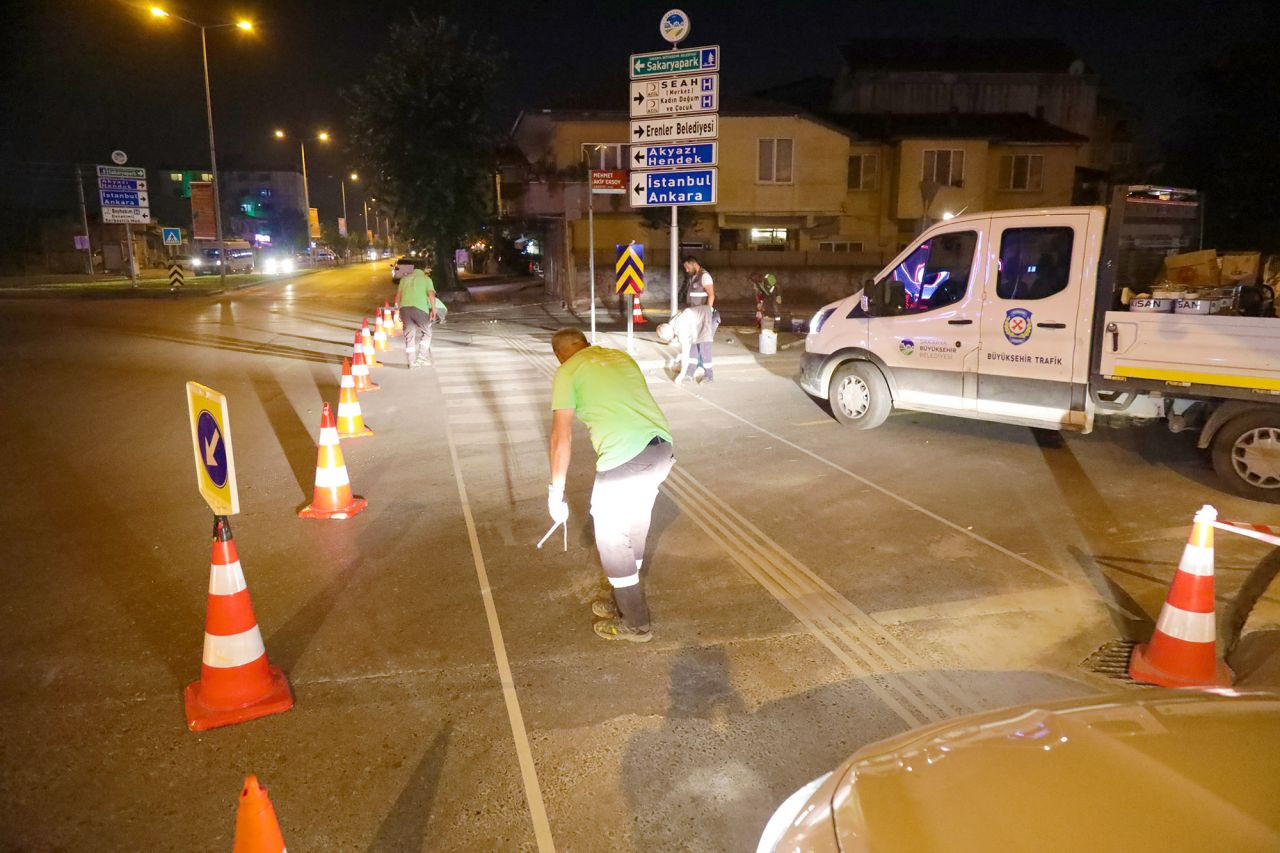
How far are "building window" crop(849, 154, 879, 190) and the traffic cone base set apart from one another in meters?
35.2

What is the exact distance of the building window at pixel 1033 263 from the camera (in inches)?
305

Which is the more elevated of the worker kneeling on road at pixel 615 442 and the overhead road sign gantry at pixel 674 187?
the overhead road sign gantry at pixel 674 187

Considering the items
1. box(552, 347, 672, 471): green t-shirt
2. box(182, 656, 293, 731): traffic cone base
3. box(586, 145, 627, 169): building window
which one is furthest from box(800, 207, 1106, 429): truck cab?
box(586, 145, 627, 169): building window

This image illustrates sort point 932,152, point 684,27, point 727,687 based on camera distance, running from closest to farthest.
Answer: point 727,687 < point 684,27 < point 932,152

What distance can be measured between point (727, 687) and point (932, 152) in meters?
34.7

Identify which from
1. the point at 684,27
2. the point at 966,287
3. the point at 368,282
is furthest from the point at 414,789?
the point at 368,282

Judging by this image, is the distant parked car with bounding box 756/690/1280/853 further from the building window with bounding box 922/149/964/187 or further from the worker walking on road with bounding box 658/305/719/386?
the building window with bounding box 922/149/964/187

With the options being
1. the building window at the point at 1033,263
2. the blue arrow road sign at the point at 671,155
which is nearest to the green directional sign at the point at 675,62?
the blue arrow road sign at the point at 671,155

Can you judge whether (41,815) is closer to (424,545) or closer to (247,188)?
(424,545)

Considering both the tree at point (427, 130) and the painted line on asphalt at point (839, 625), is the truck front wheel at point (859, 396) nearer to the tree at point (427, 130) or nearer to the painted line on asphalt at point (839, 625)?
the painted line on asphalt at point (839, 625)

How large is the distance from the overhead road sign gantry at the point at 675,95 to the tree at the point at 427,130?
2359 centimetres

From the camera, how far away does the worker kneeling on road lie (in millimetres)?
4480

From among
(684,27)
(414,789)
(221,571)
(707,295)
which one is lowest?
(414,789)

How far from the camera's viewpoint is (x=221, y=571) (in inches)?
157
